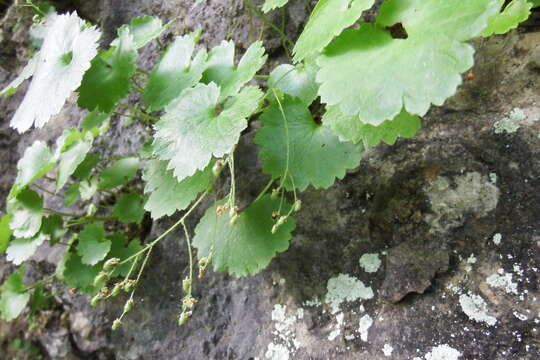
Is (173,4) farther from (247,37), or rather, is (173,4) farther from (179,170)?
(179,170)

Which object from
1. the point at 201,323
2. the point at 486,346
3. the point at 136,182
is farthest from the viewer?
the point at 136,182

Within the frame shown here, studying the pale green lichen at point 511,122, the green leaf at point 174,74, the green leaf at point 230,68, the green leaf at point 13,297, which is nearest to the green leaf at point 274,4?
the green leaf at point 230,68

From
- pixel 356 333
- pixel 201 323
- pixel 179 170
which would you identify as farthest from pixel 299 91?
pixel 201 323

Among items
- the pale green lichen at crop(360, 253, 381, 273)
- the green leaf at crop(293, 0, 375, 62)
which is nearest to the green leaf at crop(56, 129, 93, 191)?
the green leaf at crop(293, 0, 375, 62)

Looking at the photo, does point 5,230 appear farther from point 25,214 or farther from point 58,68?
point 58,68

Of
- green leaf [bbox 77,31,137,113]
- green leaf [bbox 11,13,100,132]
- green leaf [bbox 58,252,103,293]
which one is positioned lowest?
green leaf [bbox 58,252,103,293]

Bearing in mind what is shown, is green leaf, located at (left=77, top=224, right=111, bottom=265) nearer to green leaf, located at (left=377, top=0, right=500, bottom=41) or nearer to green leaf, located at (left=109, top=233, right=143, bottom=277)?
green leaf, located at (left=109, top=233, right=143, bottom=277)

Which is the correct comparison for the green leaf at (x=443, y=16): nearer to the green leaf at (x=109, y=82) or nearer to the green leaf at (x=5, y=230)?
the green leaf at (x=109, y=82)
